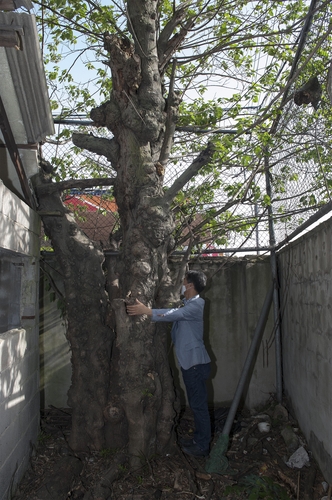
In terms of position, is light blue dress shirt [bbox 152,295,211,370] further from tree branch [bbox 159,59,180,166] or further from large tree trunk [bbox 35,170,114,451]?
tree branch [bbox 159,59,180,166]

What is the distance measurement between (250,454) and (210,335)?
71.8 inches

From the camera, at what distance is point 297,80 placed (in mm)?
5559

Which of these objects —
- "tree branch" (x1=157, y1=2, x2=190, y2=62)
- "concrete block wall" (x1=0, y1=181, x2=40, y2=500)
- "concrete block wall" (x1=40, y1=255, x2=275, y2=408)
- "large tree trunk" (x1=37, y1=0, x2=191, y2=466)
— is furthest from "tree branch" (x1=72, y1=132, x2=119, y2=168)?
"concrete block wall" (x1=40, y1=255, x2=275, y2=408)

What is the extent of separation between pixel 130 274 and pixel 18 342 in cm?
121

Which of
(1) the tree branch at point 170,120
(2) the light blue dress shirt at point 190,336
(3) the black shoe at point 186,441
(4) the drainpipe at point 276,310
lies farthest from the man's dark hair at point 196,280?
(4) the drainpipe at point 276,310

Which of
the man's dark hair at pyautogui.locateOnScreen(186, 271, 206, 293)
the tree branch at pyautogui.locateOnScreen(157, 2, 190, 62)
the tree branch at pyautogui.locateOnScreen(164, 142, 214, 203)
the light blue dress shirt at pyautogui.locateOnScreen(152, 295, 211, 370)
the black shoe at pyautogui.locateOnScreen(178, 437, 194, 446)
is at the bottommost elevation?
the black shoe at pyautogui.locateOnScreen(178, 437, 194, 446)

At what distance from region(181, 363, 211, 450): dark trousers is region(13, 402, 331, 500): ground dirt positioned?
20 cm

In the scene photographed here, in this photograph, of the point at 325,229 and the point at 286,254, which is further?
the point at 286,254

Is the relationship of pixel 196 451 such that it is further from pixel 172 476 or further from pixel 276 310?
pixel 276 310

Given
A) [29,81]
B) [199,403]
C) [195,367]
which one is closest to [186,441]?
[199,403]

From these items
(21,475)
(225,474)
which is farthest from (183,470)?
(21,475)

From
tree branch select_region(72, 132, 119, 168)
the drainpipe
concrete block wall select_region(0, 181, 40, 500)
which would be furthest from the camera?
the drainpipe

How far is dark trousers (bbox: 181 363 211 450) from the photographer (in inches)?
181

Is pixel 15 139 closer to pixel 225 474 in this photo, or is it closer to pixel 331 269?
pixel 331 269
